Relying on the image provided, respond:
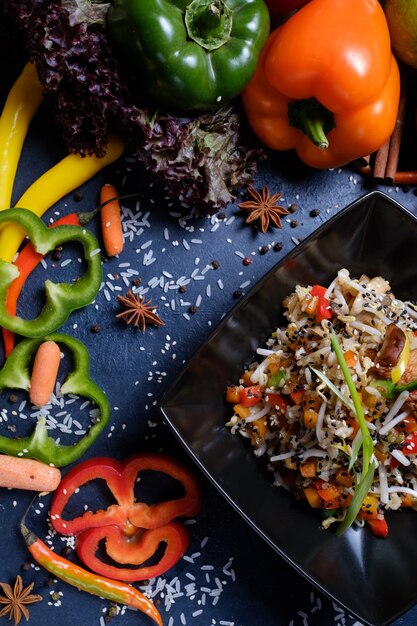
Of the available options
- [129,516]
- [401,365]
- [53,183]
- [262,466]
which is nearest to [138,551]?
[129,516]

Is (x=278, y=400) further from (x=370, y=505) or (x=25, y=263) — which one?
(x=25, y=263)

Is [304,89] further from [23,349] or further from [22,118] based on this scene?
[23,349]

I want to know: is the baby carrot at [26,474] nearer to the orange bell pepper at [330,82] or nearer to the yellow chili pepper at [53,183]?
the yellow chili pepper at [53,183]

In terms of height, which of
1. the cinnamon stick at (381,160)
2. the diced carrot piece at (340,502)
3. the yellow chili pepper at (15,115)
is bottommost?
the diced carrot piece at (340,502)

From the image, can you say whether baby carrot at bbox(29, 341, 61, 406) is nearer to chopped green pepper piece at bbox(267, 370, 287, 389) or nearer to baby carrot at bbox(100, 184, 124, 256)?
baby carrot at bbox(100, 184, 124, 256)

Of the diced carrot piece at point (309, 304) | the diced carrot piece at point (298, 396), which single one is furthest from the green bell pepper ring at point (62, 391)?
the diced carrot piece at point (309, 304)
